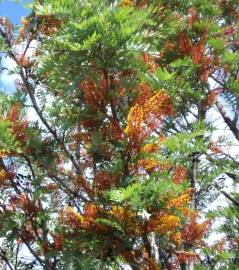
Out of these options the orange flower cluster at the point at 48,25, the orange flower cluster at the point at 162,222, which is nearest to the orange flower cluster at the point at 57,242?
the orange flower cluster at the point at 162,222

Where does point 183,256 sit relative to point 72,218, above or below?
below

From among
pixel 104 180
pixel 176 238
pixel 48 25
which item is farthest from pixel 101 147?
pixel 48 25

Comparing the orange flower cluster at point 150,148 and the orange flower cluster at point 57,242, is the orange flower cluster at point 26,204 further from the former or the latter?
the orange flower cluster at point 150,148

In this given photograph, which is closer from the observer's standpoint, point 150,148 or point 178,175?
point 150,148

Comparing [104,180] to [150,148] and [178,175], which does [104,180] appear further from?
[178,175]

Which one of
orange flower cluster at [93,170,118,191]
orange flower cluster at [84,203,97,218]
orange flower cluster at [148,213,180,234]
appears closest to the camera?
orange flower cluster at [148,213,180,234]

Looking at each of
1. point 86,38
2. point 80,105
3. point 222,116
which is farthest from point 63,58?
point 222,116

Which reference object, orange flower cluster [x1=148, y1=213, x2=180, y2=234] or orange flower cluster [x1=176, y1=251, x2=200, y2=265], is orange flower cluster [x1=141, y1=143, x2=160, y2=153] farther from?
orange flower cluster [x1=176, y1=251, x2=200, y2=265]

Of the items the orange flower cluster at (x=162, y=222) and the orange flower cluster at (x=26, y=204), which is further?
the orange flower cluster at (x=26, y=204)

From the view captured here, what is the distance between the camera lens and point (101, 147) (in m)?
4.25

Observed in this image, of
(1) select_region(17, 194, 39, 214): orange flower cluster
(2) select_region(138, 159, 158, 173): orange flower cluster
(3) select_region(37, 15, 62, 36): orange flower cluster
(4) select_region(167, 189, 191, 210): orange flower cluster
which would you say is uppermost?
(3) select_region(37, 15, 62, 36): orange flower cluster

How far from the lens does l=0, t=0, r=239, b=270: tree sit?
373 cm

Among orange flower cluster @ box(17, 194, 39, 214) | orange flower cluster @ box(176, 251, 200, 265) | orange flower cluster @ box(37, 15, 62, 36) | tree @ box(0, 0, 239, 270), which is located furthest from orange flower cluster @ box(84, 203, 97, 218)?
orange flower cluster @ box(37, 15, 62, 36)

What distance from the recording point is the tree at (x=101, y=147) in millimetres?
3732
